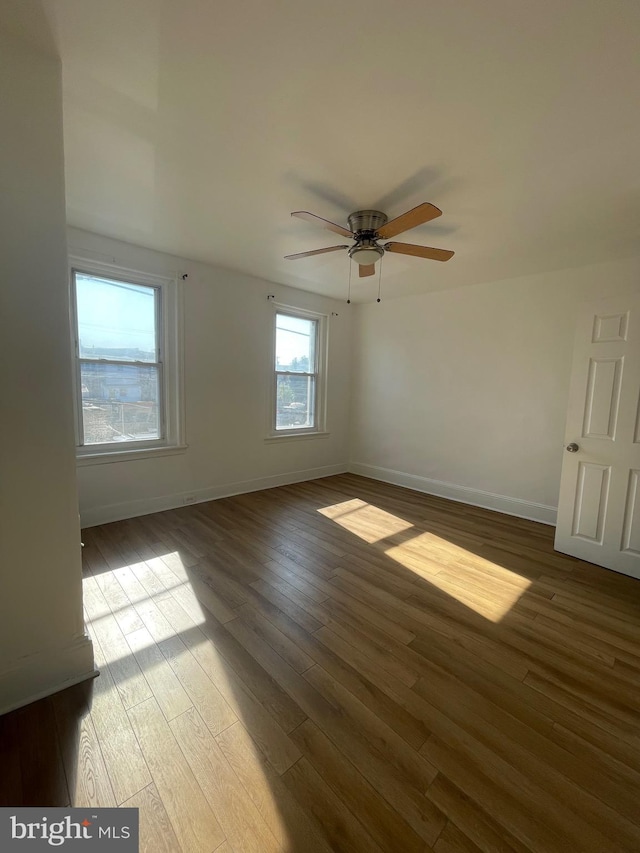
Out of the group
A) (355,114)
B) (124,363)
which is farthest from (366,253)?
(124,363)

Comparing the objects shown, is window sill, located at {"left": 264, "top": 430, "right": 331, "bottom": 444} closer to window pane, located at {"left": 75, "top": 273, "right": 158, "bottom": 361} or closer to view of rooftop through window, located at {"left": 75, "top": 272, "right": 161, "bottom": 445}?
view of rooftop through window, located at {"left": 75, "top": 272, "right": 161, "bottom": 445}

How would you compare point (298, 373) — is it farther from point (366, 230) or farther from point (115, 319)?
point (366, 230)

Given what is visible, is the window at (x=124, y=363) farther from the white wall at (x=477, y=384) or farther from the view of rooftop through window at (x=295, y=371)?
the white wall at (x=477, y=384)

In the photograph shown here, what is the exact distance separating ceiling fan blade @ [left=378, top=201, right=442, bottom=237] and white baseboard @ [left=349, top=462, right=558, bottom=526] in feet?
10.2

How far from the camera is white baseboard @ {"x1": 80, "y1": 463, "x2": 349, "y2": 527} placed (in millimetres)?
3236

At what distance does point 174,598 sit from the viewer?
217 cm

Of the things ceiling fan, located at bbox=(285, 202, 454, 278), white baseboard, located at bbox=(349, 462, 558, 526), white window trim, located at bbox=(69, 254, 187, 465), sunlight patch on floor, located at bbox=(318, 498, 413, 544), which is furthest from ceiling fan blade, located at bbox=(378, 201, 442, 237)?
white baseboard, located at bbox=(349, 462, 558, 526)

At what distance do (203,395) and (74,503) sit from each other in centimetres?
242

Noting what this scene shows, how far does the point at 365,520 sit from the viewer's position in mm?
3549

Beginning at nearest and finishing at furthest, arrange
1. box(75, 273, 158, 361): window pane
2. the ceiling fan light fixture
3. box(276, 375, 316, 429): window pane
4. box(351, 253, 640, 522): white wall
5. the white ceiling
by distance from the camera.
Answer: the white ceiling → the ceiling fan light fixture → box(75, 273, 158, 361): window pane → box(351, 253, 640, 522): white wall → box(276, 375, 316, 429): window pane

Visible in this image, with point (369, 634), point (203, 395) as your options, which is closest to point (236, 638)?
point (369, 634)

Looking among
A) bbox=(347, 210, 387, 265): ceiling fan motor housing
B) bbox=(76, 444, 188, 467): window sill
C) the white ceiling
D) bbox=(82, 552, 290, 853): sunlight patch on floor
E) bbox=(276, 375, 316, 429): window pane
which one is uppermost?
the white ceiling

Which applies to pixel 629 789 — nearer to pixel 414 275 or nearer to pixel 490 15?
pixel 490 15

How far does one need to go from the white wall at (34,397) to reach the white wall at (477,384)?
3.93 meters
